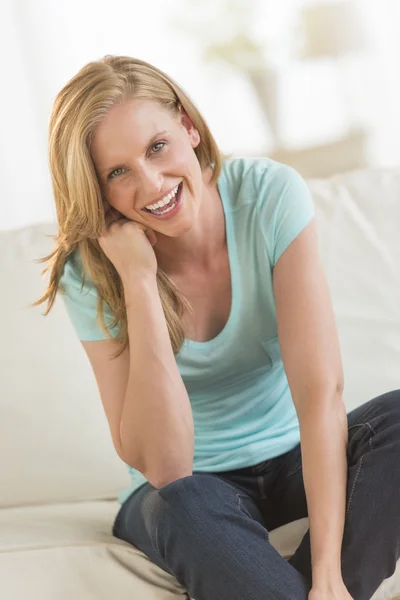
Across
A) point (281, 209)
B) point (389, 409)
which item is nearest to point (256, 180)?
point (281, 209)

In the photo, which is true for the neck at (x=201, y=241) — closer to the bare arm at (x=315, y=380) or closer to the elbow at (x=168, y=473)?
the bare arm at (x=315, y=380)

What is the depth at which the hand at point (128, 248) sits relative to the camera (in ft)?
4.85

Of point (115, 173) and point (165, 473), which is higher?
point (115, 173)

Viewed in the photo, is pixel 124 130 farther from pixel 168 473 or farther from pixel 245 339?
pixel 168 473

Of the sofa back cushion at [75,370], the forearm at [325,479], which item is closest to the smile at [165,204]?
the forearm at [325,479]

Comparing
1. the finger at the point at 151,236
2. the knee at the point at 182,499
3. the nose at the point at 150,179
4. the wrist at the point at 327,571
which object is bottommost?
the wrist at the point at 327,571

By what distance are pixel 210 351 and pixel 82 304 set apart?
0.22 m

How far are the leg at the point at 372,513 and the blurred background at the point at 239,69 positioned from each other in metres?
2.09

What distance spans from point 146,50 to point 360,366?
6.03ft

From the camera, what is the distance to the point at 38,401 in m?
1.79

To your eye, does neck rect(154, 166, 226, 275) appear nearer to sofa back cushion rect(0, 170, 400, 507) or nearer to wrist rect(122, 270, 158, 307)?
wrist rect(122, 270, 158, 307)

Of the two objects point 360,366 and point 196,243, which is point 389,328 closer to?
point 360,366

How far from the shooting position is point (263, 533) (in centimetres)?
124

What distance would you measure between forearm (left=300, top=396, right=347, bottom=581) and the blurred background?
2034 millimetres
